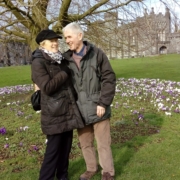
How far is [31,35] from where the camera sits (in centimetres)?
1035

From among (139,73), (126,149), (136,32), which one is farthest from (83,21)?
(139,73)

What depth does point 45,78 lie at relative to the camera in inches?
126

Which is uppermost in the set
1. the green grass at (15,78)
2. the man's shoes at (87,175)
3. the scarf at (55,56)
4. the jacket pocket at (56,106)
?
the scarf at (55,56)

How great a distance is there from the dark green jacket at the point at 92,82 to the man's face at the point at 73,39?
10 cm

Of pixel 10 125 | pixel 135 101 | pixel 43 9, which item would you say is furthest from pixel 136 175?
pixel 43 9

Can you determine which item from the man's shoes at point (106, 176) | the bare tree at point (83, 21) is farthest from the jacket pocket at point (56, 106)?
the bare tree at point (83, 21)

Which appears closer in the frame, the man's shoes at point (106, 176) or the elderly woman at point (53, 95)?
the elderly woman at point (53, 95)

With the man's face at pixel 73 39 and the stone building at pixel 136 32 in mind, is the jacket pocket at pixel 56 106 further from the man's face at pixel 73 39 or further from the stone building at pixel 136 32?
the stone building at pixel 136 32

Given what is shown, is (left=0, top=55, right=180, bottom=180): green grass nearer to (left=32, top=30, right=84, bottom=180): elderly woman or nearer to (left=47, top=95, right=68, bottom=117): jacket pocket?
(left=32, top=30, right=84, bottom=180): elderly woman

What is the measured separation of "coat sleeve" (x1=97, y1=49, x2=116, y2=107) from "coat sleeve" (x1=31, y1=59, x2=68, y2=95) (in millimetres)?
506

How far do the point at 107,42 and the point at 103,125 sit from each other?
813cm

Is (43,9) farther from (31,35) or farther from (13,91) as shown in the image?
(13,91)

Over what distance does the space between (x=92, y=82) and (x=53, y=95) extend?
0.53 metres

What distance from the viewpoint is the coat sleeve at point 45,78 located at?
10.4 feet
